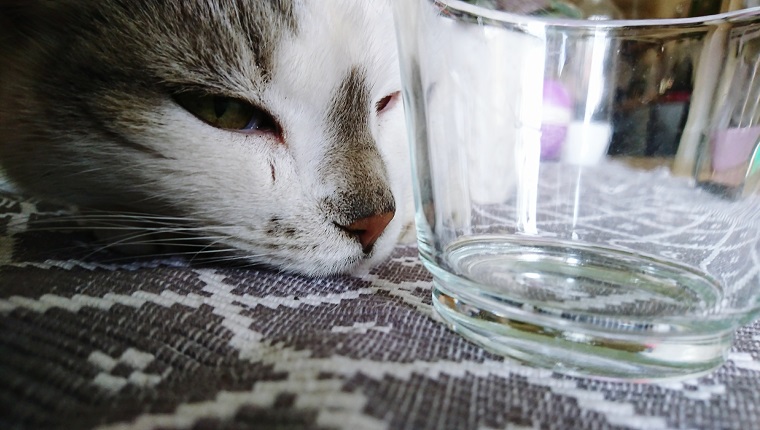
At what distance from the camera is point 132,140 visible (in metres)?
0.50

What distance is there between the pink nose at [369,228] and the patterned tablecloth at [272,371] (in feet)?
0.26

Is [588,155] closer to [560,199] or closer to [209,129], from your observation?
[560,199]

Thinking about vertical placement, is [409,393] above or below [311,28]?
below

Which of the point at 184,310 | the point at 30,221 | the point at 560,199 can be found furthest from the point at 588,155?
the point at 30,221

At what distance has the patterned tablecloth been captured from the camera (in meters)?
0.27

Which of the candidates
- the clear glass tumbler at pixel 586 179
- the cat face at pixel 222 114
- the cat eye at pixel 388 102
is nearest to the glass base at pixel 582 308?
the clear glass tumbler at pixel 586 179

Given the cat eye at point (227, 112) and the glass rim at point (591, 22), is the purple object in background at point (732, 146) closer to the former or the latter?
the glass rim at point (591, 22)

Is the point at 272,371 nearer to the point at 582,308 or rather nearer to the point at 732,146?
the point at 582,308

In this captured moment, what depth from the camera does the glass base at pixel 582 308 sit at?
328 mm

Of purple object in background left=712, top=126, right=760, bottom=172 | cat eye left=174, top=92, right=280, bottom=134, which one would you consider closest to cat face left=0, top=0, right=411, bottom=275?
cat eye left=174, top=92, right=280, bottom=134

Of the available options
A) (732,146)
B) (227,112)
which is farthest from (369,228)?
(732,146)

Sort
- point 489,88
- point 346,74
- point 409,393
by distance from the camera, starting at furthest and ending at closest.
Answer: point 346,74, point 489,88, point 409,393

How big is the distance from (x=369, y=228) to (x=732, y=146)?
0.93 ft

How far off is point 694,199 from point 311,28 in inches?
13.4
